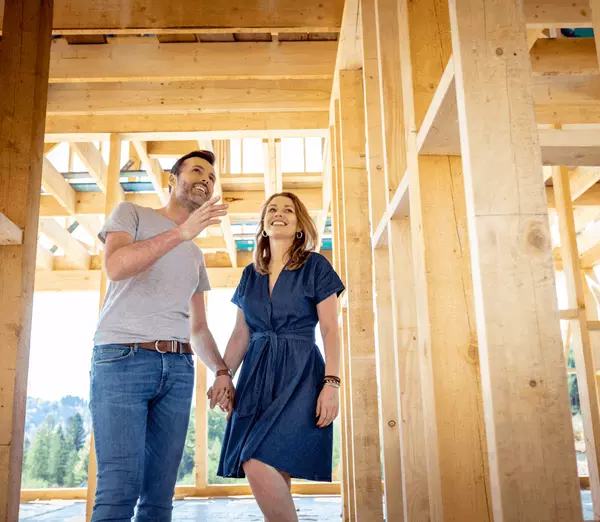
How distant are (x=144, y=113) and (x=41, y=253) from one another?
3610mm

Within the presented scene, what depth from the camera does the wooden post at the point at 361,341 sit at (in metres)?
2.74

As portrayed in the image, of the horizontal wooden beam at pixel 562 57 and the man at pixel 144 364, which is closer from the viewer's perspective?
the man at pixel 144 364

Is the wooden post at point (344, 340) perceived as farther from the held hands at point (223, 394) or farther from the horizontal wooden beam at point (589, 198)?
the horizontal wooden beam at point (589, 198)

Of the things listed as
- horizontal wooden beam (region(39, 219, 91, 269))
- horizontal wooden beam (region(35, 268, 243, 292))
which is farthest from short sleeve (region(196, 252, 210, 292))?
horizontal wooden beam (region(35, 268, 243, 292))

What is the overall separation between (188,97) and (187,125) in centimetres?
34

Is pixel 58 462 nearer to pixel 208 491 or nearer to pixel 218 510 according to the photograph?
pixel 208 491

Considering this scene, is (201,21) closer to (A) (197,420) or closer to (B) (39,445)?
(A) (197,420)

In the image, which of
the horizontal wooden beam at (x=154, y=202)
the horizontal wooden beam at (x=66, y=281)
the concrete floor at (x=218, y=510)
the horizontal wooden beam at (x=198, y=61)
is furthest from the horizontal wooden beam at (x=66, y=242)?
the horizontal wooden beam at (x=198, y=61)

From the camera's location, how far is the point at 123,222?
81.6 inches

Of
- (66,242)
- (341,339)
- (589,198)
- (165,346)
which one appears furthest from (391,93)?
(66,242)

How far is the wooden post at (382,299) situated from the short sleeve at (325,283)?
139 mm

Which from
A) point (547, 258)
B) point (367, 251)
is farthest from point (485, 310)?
point (367, 251)

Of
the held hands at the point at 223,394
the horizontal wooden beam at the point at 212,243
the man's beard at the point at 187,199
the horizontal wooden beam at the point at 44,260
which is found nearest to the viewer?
the held hands at the point at 223,394

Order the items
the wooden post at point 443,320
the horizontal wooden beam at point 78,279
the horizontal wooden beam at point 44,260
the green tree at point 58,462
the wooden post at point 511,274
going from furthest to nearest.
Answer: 1. the green tree at point 58,462
2. the horizontal wooden beam at point 78,279
3. the horizontal wooden beam at point 44,260
4. the wooden post at point 443,320
5. the wooden post at point 511,274
